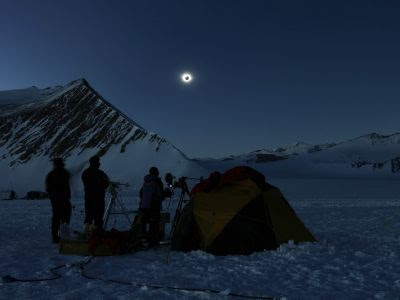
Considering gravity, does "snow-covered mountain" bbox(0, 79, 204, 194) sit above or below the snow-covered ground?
above

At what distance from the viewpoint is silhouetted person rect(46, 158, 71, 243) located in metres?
11.6

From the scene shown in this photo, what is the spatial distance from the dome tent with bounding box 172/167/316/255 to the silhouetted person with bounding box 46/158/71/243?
324cm

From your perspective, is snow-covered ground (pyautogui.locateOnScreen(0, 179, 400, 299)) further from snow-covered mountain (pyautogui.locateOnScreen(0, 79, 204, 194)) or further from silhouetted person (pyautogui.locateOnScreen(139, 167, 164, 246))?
snow-covered mountain (pyautogui.locateOnScreen(0, 79, 204, 194))

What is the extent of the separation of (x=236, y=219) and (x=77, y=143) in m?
90.6

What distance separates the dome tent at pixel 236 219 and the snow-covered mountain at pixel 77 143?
61210mm

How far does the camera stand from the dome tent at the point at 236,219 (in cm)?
951

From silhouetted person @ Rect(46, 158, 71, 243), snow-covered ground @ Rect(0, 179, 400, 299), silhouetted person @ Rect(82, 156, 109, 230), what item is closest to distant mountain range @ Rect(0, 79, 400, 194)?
silhouetted person @ Rect(46, 158, 71, 243)

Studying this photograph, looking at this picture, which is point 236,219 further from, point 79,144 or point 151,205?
point 79,144

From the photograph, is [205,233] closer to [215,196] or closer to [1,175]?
[215,196]

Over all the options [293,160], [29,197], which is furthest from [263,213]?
[293,160]

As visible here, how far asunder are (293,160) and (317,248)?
153 m

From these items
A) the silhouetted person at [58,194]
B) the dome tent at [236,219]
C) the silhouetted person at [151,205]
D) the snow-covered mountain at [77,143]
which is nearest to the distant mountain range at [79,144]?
the snow-covered mountain at [77,143]

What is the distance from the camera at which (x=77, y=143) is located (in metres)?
96.3

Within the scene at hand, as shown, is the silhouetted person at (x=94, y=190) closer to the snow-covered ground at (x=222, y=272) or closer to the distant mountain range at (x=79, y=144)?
the snow-covered ground at (x=222, y=272)
